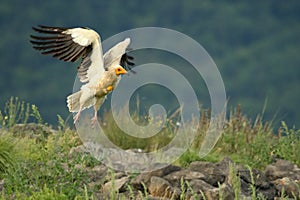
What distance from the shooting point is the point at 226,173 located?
9008mm

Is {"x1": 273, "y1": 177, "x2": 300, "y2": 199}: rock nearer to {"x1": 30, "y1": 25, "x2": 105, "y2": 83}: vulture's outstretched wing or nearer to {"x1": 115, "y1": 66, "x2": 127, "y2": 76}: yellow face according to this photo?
{"x1": 115, "y1": 66, "x2": 127, "y2": 76}: yellow face

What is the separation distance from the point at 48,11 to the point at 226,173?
306 feet

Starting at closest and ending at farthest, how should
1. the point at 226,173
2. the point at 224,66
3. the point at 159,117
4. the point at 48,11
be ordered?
the point at 226,173, the point at 159,117, the point at 224,66, the point at 48,11

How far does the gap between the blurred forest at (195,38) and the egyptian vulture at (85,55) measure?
62111 mm

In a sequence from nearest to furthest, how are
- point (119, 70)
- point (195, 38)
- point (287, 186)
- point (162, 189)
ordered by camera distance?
1. point (162, 189)
2. point (119, 70)
3. point (287, 186)
4. point (195, 38)

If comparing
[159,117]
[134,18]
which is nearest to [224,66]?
[134,18]

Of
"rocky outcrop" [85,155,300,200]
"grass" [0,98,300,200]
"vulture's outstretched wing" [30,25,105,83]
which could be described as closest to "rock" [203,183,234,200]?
"rocky outcrop" [85,155,300,200]

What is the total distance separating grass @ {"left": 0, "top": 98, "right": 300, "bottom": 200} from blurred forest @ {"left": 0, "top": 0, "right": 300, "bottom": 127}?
59.5m

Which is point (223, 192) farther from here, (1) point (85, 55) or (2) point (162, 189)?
(1) point (85, 55)

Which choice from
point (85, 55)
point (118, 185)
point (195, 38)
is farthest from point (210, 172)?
point (195, 38)

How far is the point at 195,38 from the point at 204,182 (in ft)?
270

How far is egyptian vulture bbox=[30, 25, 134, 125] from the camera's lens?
8969mm

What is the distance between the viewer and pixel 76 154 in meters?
9.00

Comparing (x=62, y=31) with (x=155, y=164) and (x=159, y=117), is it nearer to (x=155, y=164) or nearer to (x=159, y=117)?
(x=155, y=164)
